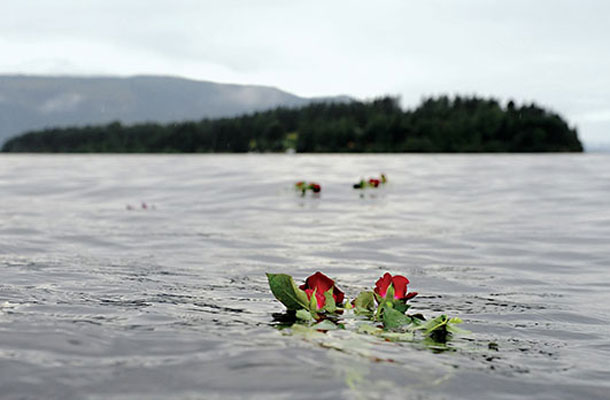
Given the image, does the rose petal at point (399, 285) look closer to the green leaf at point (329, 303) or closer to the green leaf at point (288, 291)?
the green leaf at point (329, 303)

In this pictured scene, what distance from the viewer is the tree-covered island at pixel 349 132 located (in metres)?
126

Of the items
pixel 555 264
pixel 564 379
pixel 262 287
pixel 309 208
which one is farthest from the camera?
pixel 309 208

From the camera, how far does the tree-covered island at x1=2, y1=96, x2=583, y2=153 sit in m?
126

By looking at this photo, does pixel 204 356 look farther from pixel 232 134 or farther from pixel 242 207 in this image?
pixel 232 134

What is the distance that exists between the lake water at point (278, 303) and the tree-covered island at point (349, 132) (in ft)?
386

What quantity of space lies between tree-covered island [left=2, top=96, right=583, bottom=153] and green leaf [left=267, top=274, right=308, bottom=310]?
124 meters

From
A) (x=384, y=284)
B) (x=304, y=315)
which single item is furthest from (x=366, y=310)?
(x=304, y=315)

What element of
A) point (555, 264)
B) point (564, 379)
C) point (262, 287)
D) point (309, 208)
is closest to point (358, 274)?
point (262, 287)

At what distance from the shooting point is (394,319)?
3.93 m

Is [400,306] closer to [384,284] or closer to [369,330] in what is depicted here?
[384,284]

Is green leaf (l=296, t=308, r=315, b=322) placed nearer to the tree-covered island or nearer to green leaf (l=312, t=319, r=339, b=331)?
green leaf (l=312, t=319, r=339, b=331)

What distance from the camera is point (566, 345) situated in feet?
12.8

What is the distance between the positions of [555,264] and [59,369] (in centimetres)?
613

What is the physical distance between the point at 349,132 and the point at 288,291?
13711cm
